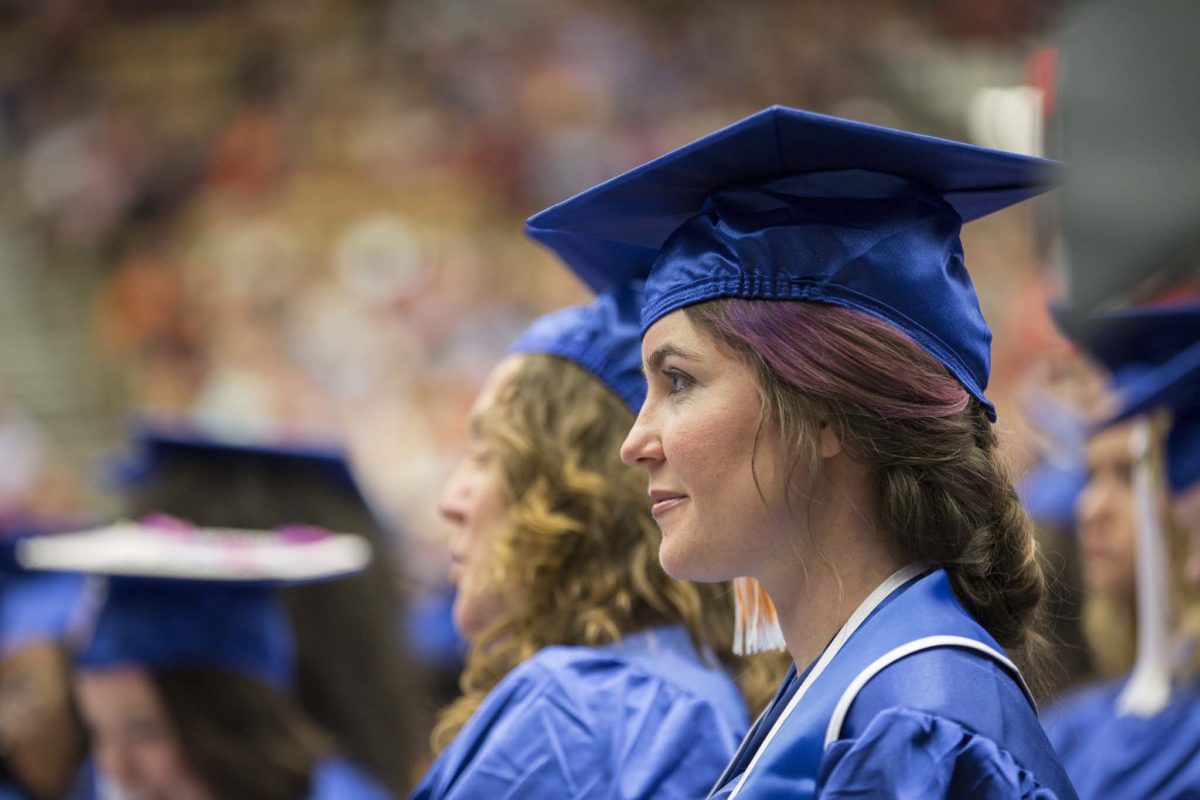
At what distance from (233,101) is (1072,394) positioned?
9.08 metres

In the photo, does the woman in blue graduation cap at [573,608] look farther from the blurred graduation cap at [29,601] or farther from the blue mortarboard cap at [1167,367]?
the blurred graduation cap at [29,601]

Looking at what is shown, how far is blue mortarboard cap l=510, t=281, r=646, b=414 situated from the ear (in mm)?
717

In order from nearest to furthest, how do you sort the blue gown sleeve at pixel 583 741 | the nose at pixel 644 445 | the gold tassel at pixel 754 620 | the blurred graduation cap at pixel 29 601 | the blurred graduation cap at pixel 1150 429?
the nose at pixel 644 445
the gold tassel at pixel 754 620
the blue gown sleeve at pixel 583 741
the blurred graduation cap at pixel 1150 429
the blurred graduation cap at pixel 29 601

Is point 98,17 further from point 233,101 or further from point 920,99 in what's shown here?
point 920,99

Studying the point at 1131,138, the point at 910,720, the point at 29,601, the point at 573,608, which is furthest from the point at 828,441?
the point at 29,601

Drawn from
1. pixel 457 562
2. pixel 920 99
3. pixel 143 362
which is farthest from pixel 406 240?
pixel 457 562

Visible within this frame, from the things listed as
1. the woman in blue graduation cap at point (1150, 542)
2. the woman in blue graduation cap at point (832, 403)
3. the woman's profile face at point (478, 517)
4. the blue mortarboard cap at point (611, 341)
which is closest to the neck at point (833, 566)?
the woman in blue graduation cap at point (832, 403)

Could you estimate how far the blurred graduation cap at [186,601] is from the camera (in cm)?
271

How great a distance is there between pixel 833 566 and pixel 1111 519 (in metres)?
1.94

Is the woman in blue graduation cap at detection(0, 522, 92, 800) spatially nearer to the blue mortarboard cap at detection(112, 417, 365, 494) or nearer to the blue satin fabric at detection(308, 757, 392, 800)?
the blue mortarboard cap at detection(112, 417, 365, 494)

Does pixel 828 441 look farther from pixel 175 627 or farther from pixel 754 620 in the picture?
pixel 175 627

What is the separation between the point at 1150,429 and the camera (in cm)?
260

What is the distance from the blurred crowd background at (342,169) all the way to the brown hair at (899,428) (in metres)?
6.48

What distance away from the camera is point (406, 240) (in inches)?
390
